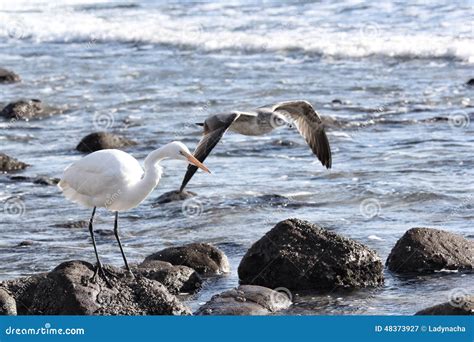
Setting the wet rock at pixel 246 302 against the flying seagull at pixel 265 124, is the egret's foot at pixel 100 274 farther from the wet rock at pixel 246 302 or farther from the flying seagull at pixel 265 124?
the flying seagull at pixel 265 124

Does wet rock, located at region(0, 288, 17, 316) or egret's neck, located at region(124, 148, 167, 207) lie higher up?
egret's neck, located at region(124, 148, 167, 207)

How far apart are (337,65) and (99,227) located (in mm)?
14341

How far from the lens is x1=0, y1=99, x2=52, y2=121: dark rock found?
20.7m

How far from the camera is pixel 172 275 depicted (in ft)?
33.1

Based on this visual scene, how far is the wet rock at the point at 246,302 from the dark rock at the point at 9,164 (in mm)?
7541

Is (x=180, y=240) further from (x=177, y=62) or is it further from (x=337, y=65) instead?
(x=177, y=62)

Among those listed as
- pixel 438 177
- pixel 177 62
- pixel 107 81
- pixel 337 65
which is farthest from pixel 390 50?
pixel 438 177

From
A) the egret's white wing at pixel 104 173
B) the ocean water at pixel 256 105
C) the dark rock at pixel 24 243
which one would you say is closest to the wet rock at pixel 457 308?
the ocean water at pixel 256 105

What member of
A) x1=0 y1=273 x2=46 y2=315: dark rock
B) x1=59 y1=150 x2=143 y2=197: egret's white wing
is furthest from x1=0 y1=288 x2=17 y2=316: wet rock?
x1=59 y1=150 x2=143 y2=197: egret's white wing

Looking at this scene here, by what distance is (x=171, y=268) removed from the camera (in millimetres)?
10164

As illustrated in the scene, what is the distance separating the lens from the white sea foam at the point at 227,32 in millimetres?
27797

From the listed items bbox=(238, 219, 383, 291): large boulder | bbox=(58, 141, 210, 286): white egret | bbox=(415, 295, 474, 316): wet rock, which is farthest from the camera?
bbox=(238, 219, 383, 291): large boulder

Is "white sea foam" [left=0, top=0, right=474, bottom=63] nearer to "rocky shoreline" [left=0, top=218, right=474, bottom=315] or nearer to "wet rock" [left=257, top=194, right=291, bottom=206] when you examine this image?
"wet rock" [left=257, top=194, right=291, bottom=206]

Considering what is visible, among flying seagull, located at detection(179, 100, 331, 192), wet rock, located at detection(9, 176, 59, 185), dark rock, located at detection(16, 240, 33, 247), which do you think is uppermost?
flying seagull, located at detection(179, 100, 331, 192)
